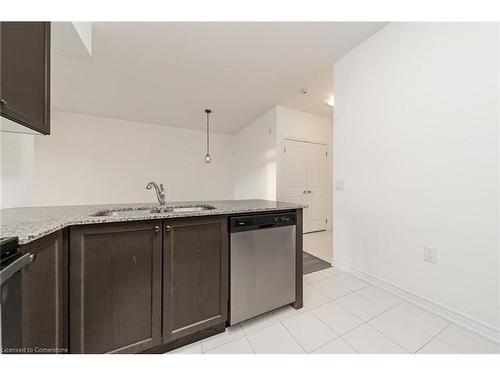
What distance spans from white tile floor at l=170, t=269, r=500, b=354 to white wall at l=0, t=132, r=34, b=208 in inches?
64.5

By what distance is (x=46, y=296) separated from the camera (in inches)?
32.1

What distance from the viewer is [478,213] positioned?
1330mm

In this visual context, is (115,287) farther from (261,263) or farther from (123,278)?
(261,263)

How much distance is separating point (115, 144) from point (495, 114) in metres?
5.36

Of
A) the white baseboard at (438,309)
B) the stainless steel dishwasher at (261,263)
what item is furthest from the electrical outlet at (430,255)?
the stainless steel dishwasher at (261,263)

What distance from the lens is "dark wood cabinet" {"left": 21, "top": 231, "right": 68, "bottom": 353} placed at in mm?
732

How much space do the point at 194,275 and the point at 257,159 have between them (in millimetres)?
3347

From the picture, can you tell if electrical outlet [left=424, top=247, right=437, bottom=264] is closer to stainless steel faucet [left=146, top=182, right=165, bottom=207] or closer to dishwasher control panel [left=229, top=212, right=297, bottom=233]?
dishwasher control panel [left=229, top=212, right=297, bottom=233]

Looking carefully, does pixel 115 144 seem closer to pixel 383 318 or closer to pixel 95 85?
pixel 95 85

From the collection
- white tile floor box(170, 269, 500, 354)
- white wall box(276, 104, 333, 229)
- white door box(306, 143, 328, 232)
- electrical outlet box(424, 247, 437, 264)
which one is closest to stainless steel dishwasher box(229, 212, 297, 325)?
white tile floor box(170, 269, 500, 354)
